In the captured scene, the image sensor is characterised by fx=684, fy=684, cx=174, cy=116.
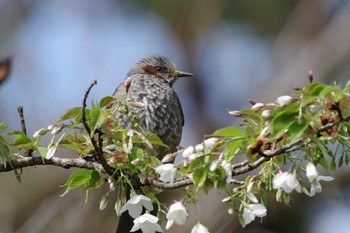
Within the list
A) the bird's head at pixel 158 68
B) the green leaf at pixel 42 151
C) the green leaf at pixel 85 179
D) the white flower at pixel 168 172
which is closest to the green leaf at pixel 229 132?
the white flower at pixel 168 172

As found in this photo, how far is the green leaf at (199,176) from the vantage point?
274 cm

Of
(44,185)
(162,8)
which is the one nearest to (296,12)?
(162,8)

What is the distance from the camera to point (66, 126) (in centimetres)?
306

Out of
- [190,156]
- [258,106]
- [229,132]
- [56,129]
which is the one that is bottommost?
[56,129]

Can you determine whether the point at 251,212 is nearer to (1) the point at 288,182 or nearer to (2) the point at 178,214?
(1) the point at 288,182

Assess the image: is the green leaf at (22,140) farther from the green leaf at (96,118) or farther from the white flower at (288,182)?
the white flower at (288,182)

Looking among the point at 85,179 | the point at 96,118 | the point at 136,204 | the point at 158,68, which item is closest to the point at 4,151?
the point at 85,179

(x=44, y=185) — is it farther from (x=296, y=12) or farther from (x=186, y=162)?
(x=186, y=162)

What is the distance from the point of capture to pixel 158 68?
6.68 metres

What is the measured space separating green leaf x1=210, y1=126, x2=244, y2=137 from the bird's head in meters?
3.78

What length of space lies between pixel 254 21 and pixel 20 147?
24.6 feet

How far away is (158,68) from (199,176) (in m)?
4.00

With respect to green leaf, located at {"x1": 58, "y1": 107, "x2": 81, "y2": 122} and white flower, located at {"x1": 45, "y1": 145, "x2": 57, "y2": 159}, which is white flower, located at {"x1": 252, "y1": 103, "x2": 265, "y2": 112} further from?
white flower, located at {"x1": 45, "y1": 145, "x2": 57, "y2": 159}

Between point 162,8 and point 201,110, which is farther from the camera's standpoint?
point 162,8
